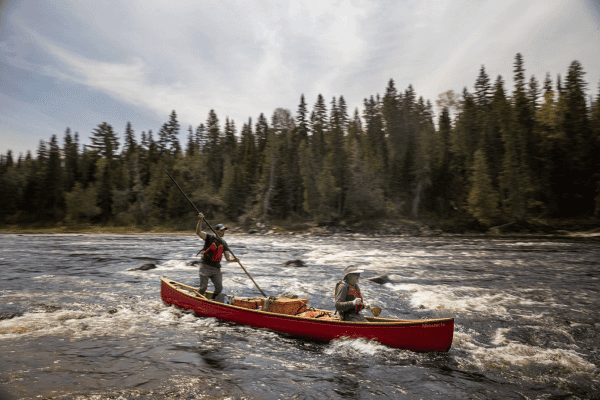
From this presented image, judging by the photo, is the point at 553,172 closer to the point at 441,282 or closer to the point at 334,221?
the point at 334,221

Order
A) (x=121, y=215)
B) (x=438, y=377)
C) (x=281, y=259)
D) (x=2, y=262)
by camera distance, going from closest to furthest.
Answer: (x=438, y=377) < (x=2, y=262) < (x=281, y=259) < (x=121, y=215)

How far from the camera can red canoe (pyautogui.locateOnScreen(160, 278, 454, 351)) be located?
750 centimetres

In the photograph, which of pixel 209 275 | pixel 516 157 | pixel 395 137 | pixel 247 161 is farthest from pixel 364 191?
pixel 209 275

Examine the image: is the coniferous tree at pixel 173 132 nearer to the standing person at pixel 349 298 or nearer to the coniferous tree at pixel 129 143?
the coniferous tree at pixel 129 143

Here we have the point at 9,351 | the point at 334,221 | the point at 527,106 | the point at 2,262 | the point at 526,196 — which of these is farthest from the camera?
the point at 334,221

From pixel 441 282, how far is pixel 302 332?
10.4 meters

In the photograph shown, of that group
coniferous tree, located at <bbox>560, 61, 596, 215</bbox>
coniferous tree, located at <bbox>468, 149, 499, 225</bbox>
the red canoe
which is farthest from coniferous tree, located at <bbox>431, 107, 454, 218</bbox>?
the red canoe

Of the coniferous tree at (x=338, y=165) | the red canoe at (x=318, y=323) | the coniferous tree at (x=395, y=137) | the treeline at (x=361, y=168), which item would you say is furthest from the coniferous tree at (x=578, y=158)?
the red canoe at (x=318, y=323)

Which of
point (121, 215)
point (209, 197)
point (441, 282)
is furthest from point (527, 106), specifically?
point (121, 215)

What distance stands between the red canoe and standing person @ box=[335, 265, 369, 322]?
324mm

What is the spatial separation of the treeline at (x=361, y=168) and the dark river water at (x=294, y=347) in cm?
3851

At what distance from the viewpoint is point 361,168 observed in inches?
2292

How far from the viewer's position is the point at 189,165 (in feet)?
228

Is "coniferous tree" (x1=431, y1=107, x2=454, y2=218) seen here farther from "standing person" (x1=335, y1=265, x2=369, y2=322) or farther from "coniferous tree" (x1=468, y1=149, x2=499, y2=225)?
"standing person" (x1=335, y1=265, x2=369, y2=322)
